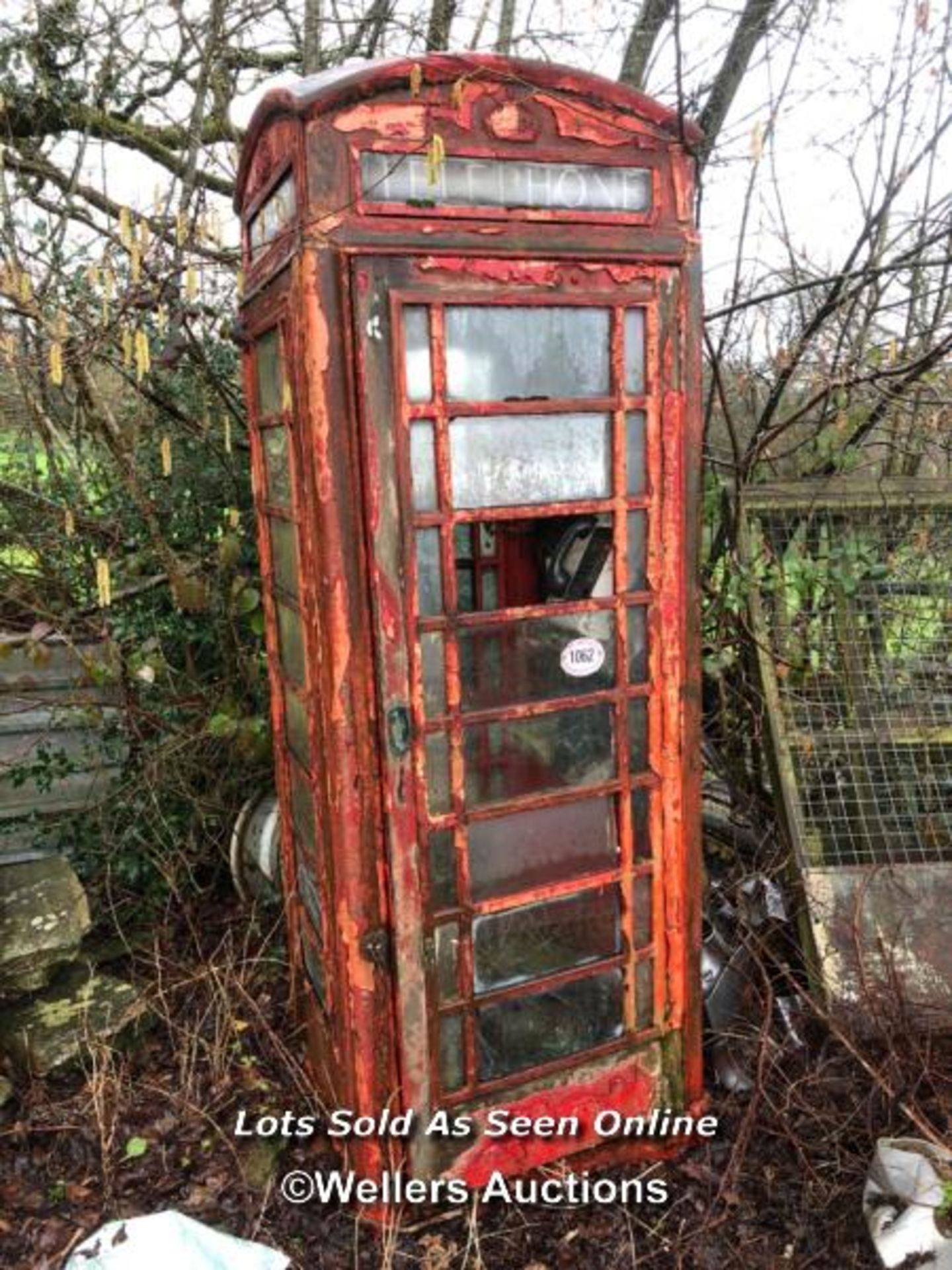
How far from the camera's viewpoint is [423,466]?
7.23 feet

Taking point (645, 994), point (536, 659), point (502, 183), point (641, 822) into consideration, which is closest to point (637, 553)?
point (536, 659)

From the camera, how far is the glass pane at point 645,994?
2707mm

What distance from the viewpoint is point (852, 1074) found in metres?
2.84

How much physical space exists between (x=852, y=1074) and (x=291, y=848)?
186cm

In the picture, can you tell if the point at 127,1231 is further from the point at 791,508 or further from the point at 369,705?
the point at 791,508

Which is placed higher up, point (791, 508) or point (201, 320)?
point (201, 320)

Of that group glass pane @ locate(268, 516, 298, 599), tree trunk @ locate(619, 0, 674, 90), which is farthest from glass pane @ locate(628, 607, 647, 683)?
tree trunk @ locate(619, 0, 674, 90)

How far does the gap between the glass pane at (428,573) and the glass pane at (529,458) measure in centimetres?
12

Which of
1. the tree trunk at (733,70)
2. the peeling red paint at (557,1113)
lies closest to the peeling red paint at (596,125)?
the tree trunk at (733,70)

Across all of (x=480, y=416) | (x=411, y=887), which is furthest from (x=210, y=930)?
(x=480, y=416)

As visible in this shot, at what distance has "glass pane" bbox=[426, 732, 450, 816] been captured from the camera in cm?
233

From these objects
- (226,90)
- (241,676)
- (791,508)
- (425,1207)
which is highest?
(226,90)

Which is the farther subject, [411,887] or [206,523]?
[206,523]

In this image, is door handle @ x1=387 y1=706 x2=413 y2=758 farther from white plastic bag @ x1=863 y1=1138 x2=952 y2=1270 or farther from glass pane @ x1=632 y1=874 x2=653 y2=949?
white plastic bag @ x1=863 y1=1138 x2=952 y2=1270
